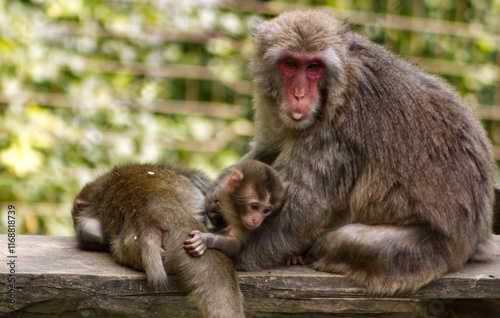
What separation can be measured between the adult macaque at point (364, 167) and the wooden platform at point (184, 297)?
131 millimetres

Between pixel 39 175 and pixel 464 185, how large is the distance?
17.1ft

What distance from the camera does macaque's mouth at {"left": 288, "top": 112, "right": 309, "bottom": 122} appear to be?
390 centimetres

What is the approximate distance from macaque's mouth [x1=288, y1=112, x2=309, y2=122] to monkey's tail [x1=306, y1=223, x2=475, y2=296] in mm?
737

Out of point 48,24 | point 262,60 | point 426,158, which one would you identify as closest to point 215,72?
point 48,24

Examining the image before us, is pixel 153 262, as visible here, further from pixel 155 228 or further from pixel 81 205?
pixel 81 205

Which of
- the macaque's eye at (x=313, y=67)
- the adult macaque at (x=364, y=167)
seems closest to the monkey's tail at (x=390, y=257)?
the adult macaque at (x=364, y=167)

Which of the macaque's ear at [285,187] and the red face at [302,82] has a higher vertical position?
the red face at [302,82]

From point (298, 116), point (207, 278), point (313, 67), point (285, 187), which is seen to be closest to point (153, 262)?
point (207, 278)

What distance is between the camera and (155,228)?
359cm

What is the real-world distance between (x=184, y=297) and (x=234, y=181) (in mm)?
725

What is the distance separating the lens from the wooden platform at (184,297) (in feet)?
11.8

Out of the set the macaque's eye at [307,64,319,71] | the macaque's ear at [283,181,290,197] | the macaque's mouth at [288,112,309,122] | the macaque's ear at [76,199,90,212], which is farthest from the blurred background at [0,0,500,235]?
the macaque's ear at [283,181,290,197]

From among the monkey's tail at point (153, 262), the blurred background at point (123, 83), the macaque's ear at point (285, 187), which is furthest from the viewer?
the blurred background at point (123, 83)

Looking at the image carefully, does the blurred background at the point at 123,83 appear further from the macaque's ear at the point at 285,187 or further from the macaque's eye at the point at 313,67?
the macaque's ear at the point at 285,187
